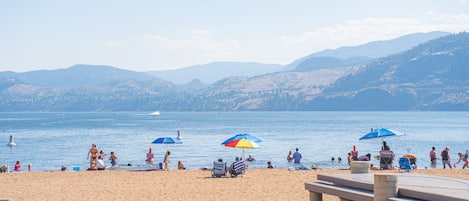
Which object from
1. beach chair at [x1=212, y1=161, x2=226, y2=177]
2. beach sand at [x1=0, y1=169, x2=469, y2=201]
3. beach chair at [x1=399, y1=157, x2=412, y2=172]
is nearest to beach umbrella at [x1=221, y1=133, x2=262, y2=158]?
beach sand at [x1=0, y1=169, x2=469, y2=201]

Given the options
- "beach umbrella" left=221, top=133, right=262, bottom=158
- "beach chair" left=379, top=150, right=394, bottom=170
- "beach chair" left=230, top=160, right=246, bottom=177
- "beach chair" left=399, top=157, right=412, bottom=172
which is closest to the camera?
"beach chair" left=230, top=160, right=246, bottom=177

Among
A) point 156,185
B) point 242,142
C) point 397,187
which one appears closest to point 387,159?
point 242,142

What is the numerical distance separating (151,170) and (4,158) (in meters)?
47.1

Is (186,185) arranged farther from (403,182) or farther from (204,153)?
(204,153)

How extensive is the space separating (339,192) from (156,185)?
10157 mm

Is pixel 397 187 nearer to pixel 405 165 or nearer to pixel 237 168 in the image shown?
pixel 237 168

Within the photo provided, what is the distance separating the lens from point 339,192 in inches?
602

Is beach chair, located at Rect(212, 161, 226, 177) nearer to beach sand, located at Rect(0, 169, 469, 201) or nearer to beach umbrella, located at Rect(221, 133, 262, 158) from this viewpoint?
beach sand, located at Rect(0, 169, 469, 201)

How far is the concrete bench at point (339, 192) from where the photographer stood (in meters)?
14.3

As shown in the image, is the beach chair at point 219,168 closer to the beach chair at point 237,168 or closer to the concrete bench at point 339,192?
the beach chair at point 237,168

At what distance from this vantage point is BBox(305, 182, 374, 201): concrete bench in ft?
46.8

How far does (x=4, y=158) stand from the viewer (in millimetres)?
72438

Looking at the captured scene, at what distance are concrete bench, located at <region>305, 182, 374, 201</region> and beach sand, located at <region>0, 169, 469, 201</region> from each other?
328 cm

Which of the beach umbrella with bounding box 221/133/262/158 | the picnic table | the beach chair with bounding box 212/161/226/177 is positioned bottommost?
the beach chair with bounding box 212/161/226/177
